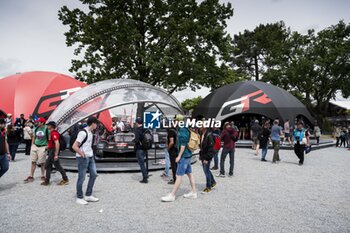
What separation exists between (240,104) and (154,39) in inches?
384

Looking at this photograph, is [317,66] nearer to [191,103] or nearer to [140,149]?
[191,103]

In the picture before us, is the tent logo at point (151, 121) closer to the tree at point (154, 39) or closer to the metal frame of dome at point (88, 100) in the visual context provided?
the metal frame of dome at point (88, 100)

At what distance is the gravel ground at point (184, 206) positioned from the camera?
4500 mm

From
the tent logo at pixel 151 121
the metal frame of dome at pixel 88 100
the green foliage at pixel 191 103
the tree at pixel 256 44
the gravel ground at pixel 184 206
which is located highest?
the tree at pixel 256 44

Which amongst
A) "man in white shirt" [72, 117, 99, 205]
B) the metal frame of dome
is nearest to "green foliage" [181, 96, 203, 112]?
the metal frame of dome

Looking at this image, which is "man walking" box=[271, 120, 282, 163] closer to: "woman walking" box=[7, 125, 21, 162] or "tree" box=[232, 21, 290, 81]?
"woman walking" box=[7, 125, 21, 162]

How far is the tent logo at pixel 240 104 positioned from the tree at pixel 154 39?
2.79m

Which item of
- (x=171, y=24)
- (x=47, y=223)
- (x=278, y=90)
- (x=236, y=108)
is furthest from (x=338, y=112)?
(x=47, y=223)

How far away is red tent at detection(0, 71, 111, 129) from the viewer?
695 inches

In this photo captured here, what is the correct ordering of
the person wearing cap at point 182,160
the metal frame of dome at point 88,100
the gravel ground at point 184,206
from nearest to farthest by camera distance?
the gravel ground at point 184,206 → the person wearing cap at point 182,160 → the metal frame of dome at point 88,100

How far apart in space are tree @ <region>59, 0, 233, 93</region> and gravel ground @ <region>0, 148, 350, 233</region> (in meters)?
13.9

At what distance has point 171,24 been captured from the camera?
20625mm

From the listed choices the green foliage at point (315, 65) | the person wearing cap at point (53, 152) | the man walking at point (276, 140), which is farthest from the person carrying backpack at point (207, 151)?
the green foliage at point (315, 65)

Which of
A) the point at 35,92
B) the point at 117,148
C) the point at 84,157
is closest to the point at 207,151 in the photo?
the point at 84,157
